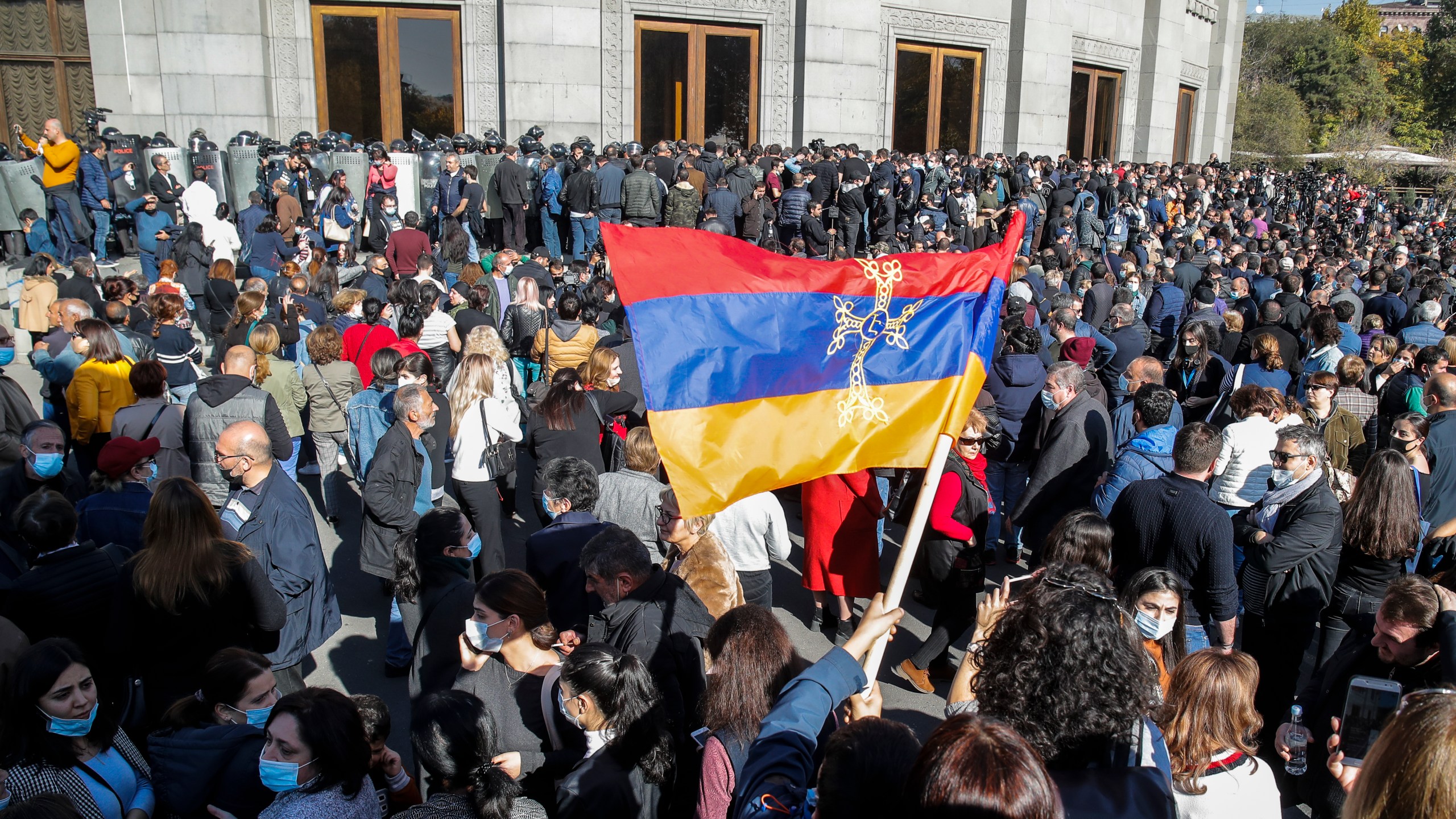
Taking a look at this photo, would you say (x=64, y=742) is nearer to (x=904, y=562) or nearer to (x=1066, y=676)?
(x=904, y=562)

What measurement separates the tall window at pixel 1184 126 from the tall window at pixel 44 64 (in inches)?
1269

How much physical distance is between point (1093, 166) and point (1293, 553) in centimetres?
2161

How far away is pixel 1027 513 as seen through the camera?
21.6ft

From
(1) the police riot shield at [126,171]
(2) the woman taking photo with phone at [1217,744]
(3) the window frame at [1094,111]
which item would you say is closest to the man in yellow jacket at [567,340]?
(2) the woman taking photo with phone at [1217,744]

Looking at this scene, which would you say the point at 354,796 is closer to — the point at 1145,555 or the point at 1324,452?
the point at 1145,555

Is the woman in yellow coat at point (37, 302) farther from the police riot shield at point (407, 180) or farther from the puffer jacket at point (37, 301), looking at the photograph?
the police riot shield at point (407, 180)

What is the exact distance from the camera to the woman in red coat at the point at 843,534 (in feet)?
20.1

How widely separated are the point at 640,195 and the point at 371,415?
8.97 meters

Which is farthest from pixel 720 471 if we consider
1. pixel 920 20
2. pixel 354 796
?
pixel 920 20

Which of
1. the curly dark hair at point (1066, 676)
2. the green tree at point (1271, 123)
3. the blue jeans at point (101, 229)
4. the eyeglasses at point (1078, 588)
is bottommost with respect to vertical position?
the curly dark hair at point (1066, 676)

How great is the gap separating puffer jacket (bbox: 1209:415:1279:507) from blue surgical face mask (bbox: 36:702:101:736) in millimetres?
5639

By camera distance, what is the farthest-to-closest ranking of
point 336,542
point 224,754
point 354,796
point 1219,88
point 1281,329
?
point 1219,88 < point 1281,329 < point 336,542 < point 224,754 < point 354,796

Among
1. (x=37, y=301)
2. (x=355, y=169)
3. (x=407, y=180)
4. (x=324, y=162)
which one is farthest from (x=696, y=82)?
(x=37, y=301)

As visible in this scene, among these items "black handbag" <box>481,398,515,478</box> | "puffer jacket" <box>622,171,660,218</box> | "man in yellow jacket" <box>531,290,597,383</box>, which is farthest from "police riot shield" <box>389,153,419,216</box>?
"black handbag" <box>481,398,515,478</box>
